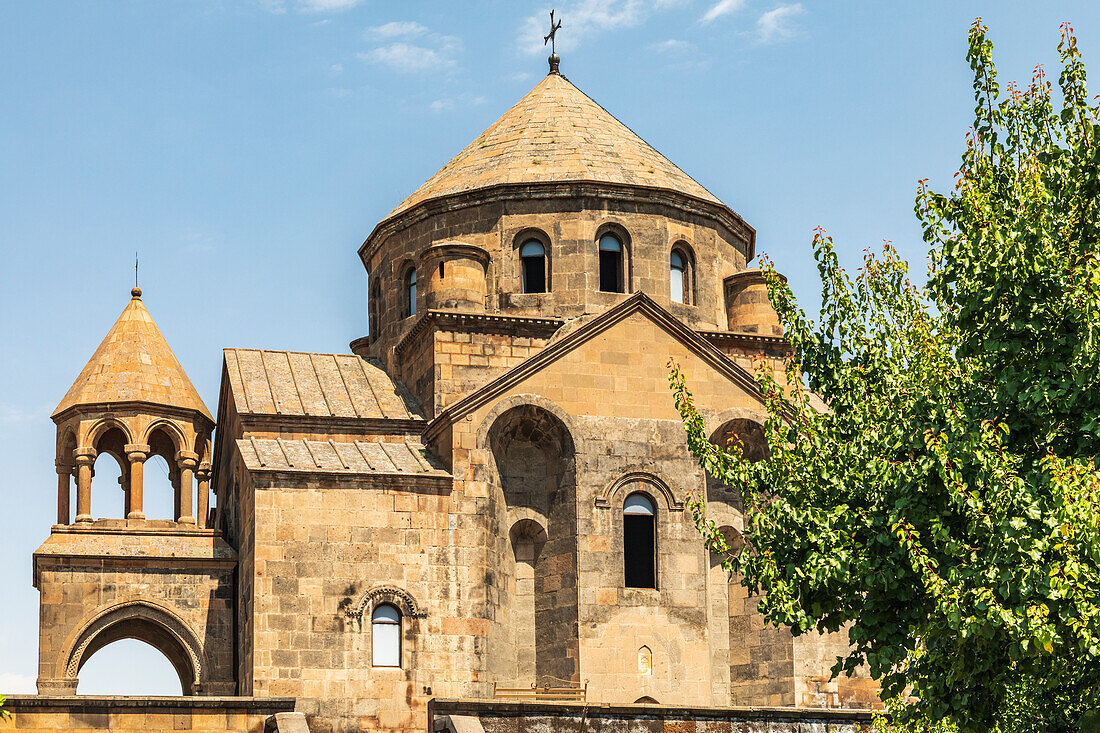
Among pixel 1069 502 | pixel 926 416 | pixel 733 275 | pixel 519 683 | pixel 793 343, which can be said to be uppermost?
pixel 733 275

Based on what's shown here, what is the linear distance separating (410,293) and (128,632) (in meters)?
8.94

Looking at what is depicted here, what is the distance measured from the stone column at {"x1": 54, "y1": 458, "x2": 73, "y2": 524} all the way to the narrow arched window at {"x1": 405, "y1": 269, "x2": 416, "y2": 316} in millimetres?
7357

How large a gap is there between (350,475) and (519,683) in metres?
4.48

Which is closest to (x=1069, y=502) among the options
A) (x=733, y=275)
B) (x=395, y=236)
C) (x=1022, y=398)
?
(x=1022, y=398)

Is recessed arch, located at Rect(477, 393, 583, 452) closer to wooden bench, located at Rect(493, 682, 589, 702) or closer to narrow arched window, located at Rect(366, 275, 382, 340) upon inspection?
wooden bench, located at Rect(493, 682, 589, 702)

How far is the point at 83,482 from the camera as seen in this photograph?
27.2m

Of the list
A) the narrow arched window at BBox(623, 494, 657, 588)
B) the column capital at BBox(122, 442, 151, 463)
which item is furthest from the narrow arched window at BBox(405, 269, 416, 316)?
the narrow arched window at BBox(623, 494, 657, 588)

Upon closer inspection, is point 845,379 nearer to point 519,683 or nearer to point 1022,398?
point 1022,398

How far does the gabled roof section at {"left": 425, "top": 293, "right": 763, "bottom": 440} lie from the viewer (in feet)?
82.7

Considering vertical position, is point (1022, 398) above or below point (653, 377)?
below

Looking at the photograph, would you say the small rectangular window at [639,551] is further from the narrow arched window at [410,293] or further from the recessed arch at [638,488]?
the narrow arched window at [410,293]

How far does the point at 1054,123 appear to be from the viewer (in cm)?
1482

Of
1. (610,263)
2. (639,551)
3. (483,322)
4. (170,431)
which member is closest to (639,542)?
(639,551)

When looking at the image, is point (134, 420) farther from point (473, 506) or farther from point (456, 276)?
point (473, 506)
